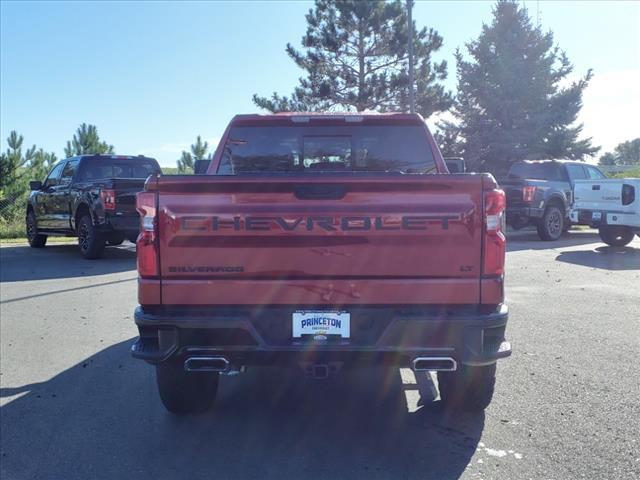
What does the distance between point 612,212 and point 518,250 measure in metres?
2.12

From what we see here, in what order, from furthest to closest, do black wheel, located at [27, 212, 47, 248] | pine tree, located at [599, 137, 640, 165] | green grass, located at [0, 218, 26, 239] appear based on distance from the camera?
pine tree, located at [599, 137, 640, 165] → green grass, located at [0, 218, 26, 239] → black wheel, located at [27, 212, 47, 248]

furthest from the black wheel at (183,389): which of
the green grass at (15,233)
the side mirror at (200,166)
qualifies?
the green grass at (15,233)

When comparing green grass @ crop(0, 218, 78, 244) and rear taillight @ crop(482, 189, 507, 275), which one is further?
green grass @ crop(0, 218, 78, 244)

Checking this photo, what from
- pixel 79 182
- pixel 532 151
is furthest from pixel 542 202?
pixel 532 151

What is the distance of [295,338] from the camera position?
11.6 feet

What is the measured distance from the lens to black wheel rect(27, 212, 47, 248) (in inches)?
603

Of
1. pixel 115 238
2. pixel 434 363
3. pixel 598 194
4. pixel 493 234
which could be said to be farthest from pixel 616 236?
pixel 434 363

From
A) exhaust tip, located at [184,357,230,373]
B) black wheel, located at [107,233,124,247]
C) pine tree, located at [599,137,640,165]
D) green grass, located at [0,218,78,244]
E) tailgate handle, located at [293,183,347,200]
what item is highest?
pine tree, located at [599,137,640,165]

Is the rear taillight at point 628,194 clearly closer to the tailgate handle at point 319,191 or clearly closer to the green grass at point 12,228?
the tailgate handle at point 319,191

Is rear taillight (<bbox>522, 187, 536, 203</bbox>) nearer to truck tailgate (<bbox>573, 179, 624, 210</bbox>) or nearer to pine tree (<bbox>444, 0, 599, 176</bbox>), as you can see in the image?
truck tailgate (<bbox>573, 179, 624, 210</bbox>)

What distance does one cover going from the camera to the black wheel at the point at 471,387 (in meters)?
4.08

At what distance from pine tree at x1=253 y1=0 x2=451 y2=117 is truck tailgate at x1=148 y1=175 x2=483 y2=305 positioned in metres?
26.5

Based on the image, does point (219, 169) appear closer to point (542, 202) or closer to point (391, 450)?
point (391, 450)

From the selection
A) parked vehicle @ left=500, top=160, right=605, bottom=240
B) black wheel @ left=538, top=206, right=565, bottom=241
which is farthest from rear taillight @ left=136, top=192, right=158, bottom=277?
black wheel @ left=538, top=206, right=565, bottom=241
